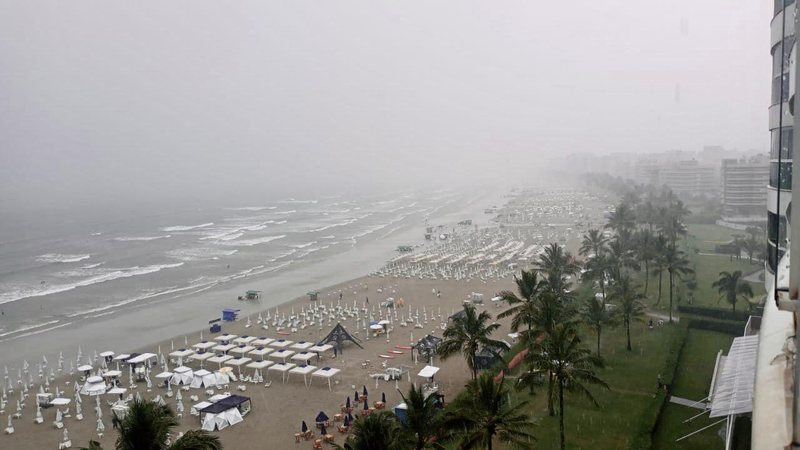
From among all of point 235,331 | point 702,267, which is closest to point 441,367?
point 235,331

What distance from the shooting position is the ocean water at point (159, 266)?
5031cm

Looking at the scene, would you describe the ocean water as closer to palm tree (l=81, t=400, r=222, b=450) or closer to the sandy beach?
the sandy beach

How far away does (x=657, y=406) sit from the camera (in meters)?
25.0

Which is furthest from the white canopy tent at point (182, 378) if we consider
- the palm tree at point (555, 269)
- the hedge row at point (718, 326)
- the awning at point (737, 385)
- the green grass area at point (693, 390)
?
the hedge row at point (718, 326)

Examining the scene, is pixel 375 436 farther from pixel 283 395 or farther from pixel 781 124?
pixel 283 395

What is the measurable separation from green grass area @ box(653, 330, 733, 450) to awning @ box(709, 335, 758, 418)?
189 inches

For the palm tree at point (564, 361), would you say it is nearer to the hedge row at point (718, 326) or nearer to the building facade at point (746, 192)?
the hedge row at point (718, 326)

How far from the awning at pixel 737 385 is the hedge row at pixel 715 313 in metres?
20.1

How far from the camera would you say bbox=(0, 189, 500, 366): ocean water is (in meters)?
50.3

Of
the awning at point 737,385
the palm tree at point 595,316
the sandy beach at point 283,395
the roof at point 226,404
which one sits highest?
the awning at point 737,385

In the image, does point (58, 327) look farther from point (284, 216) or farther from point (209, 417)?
point (284, 216)

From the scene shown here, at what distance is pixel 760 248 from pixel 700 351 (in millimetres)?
34647

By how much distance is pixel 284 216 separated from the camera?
15462 cm

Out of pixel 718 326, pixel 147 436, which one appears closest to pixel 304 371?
pixel 147 436
